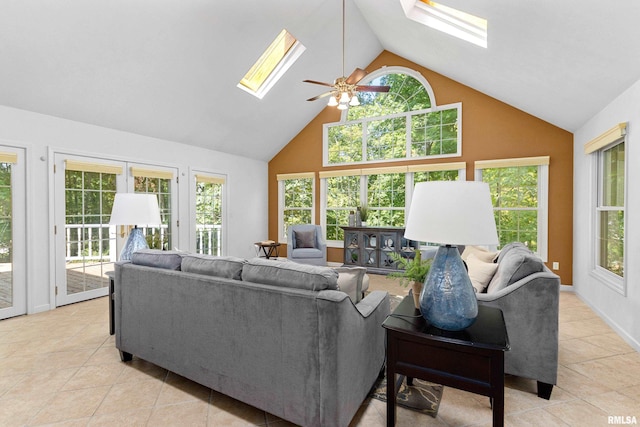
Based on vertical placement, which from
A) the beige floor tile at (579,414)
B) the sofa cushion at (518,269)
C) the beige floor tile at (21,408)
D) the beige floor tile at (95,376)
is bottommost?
→ the beige floor tile at (21,408)

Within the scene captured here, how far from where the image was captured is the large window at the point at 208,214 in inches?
228

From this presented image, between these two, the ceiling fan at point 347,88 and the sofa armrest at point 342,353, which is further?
the ceiling fan at point 347,88

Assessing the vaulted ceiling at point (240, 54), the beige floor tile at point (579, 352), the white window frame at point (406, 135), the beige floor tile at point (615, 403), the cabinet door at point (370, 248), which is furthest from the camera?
the cabinet door at point (370, 248)

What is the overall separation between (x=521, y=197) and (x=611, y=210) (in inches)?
58.9

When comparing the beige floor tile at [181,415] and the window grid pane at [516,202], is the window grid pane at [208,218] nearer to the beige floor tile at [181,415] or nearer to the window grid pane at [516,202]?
the beige floor tile at [181,415]

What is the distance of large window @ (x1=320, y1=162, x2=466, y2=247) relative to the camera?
5594 mm

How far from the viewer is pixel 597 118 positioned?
11.9 feet

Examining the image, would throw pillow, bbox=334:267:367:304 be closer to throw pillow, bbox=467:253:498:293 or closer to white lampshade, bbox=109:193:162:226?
throw pillow, bbox=467:253:498:293

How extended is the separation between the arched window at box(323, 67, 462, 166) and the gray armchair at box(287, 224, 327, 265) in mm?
1574

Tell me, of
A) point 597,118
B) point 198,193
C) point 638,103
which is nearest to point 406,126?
point 597,118

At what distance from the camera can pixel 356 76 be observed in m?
3.57

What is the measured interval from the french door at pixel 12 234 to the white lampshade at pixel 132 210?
1653 millimetres

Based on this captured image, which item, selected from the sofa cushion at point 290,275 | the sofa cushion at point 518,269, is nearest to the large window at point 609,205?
the sofa cushion at point 518,269

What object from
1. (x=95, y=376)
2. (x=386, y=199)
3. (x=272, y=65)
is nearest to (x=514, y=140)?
(x=386, y=199)
